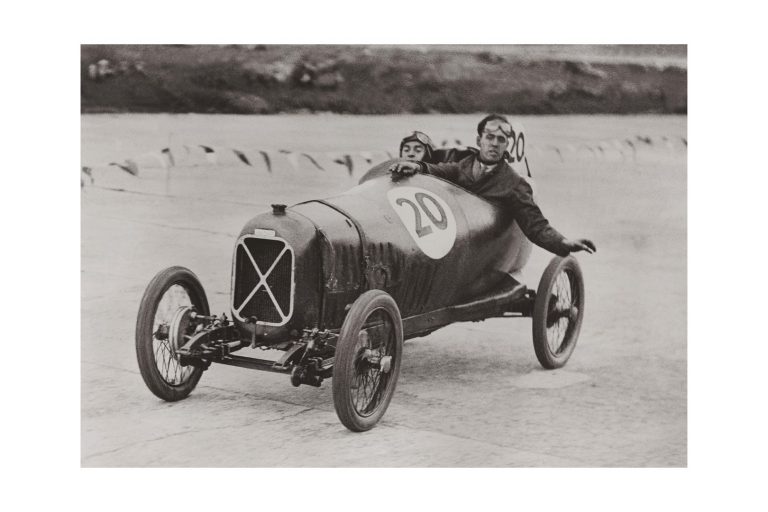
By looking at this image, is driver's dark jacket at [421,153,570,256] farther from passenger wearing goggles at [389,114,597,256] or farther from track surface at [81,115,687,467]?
track surface at [81,115,687,467]

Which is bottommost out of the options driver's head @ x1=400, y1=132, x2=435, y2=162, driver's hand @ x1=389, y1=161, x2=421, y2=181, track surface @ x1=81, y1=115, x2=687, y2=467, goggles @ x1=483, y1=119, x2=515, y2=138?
track surface @ x1=81, y1=115, x2=687, y2=467

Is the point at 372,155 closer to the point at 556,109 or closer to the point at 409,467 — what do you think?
the point at 556,109

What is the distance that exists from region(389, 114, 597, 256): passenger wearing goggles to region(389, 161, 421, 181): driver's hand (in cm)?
14

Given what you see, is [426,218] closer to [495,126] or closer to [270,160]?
[495,126]

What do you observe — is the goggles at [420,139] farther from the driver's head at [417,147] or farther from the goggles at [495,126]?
the goggles at [495,126]

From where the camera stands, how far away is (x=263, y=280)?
5566mm

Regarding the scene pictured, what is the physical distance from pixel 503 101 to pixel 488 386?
1650 mm

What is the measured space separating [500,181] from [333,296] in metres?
1.49

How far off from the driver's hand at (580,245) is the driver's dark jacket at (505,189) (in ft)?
0.24

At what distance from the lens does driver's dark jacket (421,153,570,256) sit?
650 centimetres

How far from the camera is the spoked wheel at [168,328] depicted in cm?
559

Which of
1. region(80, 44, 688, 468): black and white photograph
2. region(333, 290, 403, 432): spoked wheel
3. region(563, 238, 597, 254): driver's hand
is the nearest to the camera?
region(333, 290, 403, 432): spoked wheel

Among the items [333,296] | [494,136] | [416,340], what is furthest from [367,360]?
[494,136]

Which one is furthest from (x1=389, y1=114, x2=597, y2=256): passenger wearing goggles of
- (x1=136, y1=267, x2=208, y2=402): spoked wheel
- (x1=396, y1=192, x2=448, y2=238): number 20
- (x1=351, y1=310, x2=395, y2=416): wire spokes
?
(x1=136, y1=267, x2=208, y2=402): spoked wheel
